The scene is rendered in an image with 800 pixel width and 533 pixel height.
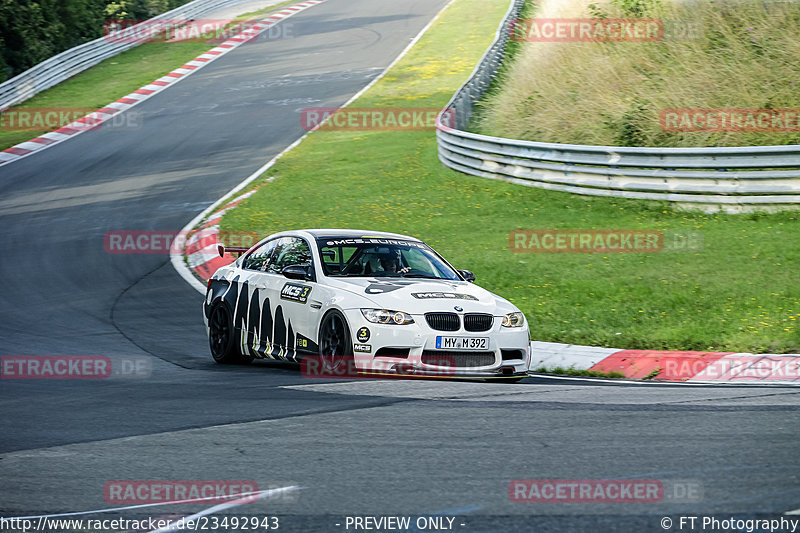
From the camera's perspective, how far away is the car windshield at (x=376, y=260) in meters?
10.1

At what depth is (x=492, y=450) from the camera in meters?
5.70

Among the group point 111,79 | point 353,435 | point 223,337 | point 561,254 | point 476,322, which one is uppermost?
point 353,435

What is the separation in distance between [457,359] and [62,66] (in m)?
32.9

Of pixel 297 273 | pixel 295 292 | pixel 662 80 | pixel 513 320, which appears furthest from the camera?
pixel 662 80

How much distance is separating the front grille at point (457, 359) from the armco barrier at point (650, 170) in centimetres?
860

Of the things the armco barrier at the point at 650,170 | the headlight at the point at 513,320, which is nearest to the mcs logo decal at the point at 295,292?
the headlight at the point at 513,320

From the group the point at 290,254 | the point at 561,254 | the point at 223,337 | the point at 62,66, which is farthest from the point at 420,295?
the point at 62,66

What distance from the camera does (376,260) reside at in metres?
10.2

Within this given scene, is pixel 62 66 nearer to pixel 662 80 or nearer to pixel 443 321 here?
pixel 662 80

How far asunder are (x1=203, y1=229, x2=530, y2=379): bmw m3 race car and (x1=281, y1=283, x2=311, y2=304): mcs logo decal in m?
0.01

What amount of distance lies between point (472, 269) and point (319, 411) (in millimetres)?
7785

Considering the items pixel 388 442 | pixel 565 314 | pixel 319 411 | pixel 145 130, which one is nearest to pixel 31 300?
pixel 565 314

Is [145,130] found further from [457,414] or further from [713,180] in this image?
[457,414]

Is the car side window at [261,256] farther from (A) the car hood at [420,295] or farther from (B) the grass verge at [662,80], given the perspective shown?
(B) the grass verge at [662,80]
